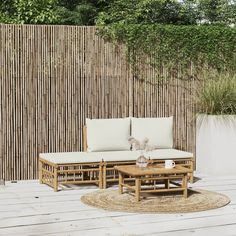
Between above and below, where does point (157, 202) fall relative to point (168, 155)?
below

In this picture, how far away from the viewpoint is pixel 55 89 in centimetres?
869

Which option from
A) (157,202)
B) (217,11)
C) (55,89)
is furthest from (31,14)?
(217,11)

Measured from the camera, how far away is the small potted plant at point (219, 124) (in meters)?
8.98

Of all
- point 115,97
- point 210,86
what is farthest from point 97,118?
point 210,86

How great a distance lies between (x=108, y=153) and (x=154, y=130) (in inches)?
32.8

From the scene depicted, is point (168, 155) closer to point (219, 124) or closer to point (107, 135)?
point (107, 135)

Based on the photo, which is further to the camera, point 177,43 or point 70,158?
point 177,43

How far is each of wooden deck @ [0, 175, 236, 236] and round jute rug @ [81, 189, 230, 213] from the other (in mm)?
126

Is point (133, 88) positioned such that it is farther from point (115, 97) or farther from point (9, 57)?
point (9, 57)

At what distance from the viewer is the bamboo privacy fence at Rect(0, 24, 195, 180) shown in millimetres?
8461

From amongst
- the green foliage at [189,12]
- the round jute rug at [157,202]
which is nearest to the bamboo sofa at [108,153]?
the round jute rug at [157,202]

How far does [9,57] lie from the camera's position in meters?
8.45

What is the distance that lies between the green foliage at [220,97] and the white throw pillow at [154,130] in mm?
639

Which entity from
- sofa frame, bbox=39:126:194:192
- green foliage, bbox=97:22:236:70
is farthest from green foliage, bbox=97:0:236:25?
sofa frame, bbox=39:126:194:192
